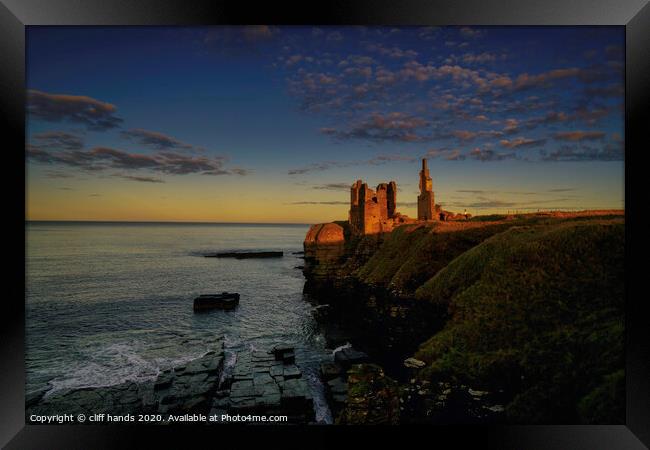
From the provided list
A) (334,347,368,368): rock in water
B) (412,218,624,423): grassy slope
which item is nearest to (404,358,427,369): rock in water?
(412,218,624,423): grassy slope

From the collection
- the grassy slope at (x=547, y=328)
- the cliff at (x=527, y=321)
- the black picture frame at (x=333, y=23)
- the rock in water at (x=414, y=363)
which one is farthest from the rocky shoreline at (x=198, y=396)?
the grassy slope at (x=547, y=328)

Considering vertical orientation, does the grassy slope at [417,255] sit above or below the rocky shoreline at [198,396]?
above

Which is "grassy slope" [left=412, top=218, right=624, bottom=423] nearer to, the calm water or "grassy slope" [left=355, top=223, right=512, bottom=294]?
the calm water

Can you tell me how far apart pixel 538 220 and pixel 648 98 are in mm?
6380

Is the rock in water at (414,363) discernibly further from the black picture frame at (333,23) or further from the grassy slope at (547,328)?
the black picture frame at (333,23)

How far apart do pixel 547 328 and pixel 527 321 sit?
612 millimetres

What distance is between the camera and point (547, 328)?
234 inches

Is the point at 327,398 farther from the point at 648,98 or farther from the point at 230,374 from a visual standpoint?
the point at 648,98

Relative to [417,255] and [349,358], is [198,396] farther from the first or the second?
[417,255]

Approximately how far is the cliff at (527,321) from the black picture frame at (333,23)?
318 millimetres

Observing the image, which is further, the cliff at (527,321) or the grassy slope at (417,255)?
the grassy slope at (417,255)

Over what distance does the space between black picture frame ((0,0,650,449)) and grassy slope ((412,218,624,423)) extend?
33 cm

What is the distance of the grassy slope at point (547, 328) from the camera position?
495 centimetres

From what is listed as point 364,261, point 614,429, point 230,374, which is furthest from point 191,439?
point 364,261
